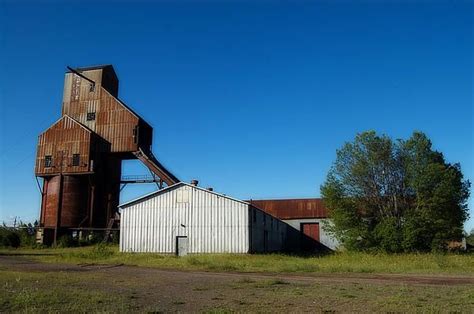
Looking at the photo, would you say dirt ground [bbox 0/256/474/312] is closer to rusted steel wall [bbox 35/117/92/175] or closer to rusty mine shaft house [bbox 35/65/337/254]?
rusty mine shaft house [bbox 35/65/337/254]

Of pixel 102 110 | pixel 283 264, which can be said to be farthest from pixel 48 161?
pixel 283 264

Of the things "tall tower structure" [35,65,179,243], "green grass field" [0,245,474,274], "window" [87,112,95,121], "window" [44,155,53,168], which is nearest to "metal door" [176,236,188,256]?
"green grass field" [0,245,474,274]

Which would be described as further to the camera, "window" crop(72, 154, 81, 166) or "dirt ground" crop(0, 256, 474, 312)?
"window" crop(72, 154, 81, 166)

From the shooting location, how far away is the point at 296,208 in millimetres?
62594

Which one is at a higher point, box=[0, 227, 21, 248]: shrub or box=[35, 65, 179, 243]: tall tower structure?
box=[35, 65, 179, 243]: tall tower structure

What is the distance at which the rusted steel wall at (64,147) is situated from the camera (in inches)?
1998

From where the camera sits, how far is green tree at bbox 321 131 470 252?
1532 inches

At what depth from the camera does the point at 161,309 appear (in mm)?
11344

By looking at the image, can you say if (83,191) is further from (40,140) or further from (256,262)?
(256,262)

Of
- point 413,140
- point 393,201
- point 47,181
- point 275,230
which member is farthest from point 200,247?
point 47,181

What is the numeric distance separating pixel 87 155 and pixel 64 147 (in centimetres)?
314

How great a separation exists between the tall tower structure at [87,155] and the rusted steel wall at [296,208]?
17860 millimetres

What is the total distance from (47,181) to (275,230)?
25409 millimetres

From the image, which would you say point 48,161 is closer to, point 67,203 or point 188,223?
point 67,203
